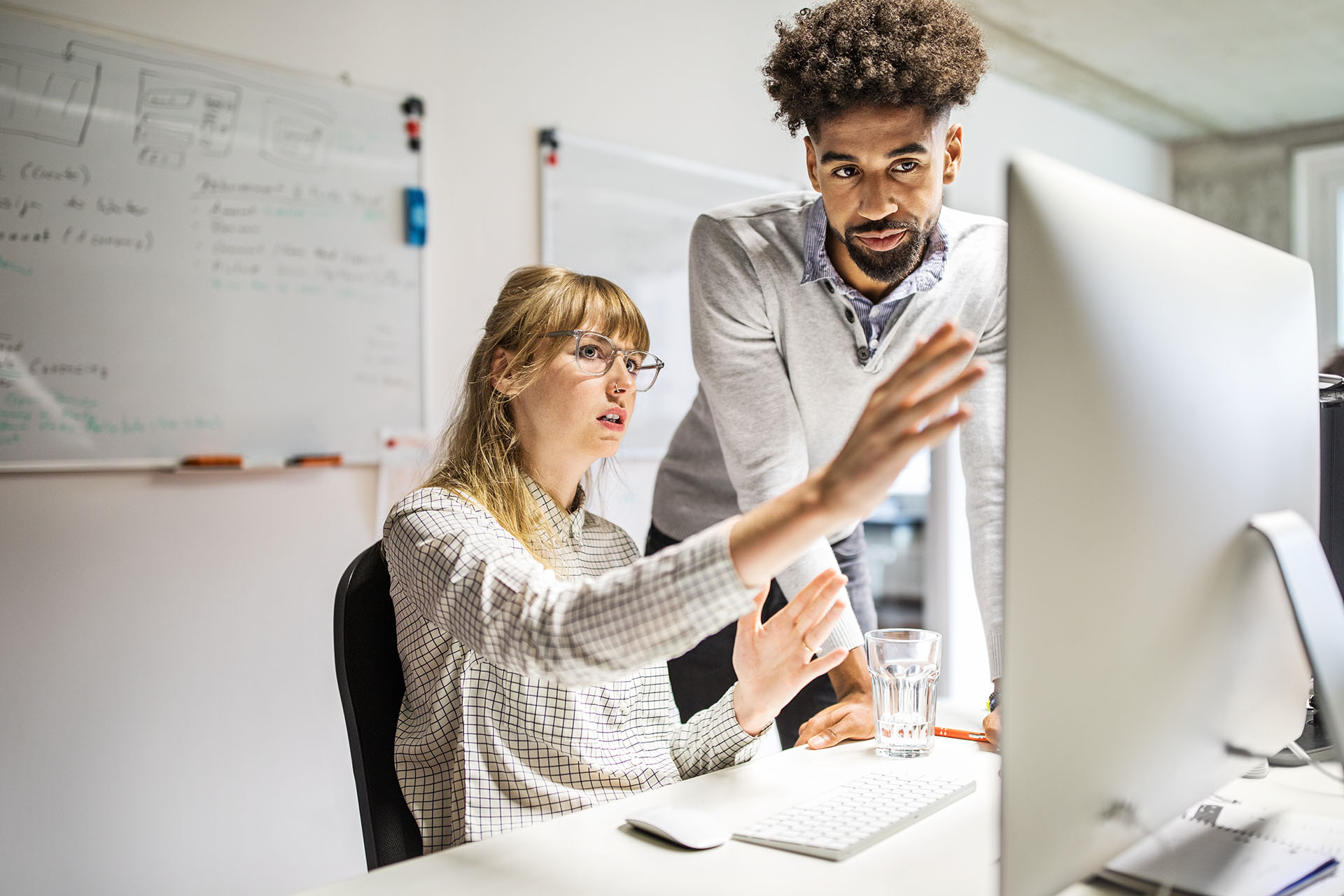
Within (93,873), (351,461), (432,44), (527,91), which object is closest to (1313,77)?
(527,91)

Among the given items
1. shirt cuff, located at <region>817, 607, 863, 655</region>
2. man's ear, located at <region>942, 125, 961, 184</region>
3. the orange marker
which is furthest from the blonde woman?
the orange marker

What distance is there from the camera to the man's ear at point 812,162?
1354 mm

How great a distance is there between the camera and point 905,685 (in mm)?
1137

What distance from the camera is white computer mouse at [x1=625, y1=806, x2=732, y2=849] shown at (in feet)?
2.76

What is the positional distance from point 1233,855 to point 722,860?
395mm

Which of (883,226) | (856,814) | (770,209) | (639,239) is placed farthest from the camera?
(639,239)

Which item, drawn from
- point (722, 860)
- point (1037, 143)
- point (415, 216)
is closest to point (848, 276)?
point (722, 860)

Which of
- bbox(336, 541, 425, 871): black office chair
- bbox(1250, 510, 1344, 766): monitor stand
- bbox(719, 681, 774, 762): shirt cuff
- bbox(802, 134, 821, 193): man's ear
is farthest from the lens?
bbox(802, 134, 821, 193): man's ear

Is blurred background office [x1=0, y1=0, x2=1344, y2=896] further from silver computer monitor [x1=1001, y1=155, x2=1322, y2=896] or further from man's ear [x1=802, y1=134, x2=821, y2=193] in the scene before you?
silver computer monitor [x1=1001, y1=155, x2=1322, y2=896]

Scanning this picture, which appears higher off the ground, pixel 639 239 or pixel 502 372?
pixel 639 239

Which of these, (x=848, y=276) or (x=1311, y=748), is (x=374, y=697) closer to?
(x=848, y=276)

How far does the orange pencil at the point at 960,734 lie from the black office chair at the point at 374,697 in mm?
610

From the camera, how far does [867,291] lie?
1.43m

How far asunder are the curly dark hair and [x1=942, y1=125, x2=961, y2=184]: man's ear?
0.21ft
